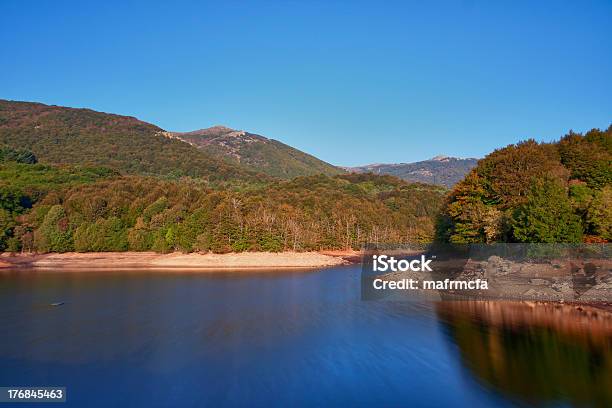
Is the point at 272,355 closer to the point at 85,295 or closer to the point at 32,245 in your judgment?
the point at 85,295

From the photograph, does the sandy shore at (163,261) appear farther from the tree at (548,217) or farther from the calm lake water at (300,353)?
the tree at (548,217)

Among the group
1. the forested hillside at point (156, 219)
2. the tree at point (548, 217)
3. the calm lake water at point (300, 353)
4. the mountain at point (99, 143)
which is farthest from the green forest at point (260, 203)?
the calm lake water at point (300, 353)

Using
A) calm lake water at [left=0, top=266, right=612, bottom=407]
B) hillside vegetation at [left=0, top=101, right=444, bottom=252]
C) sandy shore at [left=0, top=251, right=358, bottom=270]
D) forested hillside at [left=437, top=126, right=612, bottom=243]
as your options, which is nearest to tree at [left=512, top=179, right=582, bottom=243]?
forested hillside at [left=437, top=126, right=612, bottom=243]

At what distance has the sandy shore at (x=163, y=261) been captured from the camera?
6034 cm

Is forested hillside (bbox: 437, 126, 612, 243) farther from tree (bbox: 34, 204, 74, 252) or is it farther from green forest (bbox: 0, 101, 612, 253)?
tree (bbox: 34, 204, 74, 252)

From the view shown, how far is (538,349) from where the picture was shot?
19.2 m

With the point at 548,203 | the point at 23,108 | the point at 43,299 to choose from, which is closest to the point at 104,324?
the point at 43,299

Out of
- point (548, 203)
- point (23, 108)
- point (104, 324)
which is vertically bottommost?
point (104, 324)

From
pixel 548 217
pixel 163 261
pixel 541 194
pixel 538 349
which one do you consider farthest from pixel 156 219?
pixel 538 349

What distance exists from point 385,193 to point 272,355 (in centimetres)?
10686

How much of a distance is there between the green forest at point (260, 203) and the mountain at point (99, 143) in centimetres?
65

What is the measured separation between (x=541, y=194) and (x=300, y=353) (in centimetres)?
2179

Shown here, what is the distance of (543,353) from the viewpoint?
61.1 ft

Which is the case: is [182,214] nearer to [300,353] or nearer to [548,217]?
[548,217]
